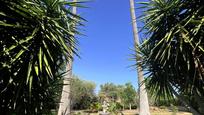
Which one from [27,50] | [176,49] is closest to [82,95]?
[176,49]

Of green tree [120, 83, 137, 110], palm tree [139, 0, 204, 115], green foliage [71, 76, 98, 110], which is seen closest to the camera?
palm tree [139, 0, 204, 115]

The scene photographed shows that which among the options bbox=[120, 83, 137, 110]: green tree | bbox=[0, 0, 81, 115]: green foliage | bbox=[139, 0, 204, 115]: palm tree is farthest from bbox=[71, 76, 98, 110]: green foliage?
bbox=[0, 0, 81, 115]: green foliage

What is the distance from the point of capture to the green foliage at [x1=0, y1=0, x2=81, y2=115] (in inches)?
231

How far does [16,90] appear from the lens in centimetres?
609

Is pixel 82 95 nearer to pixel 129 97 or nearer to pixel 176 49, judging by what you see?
pixel 129 97

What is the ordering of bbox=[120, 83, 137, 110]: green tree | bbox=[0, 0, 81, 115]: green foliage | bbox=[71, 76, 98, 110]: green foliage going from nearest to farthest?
1. bbox=[0, 0, 81, 115]: green foliage
2. bbox=[71, 76, 98, 110]: green foliage
3. bbox=[120, 83, 137, 110]: green tree

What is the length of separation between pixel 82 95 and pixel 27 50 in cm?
2613

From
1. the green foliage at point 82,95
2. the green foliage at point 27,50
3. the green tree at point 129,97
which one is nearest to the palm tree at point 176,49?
the green foliage at point 27,50

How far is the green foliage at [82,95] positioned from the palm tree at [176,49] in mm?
21607

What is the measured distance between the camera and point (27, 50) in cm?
606

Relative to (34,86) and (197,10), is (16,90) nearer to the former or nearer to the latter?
(34,86)

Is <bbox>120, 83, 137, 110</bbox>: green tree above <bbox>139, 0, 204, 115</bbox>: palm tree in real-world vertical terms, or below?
above

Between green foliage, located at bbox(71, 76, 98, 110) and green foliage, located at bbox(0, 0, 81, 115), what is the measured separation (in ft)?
77.3

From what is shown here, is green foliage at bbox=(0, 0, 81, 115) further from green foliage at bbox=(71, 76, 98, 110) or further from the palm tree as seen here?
green foliage at bbox=(71, 76, 98, 110)
